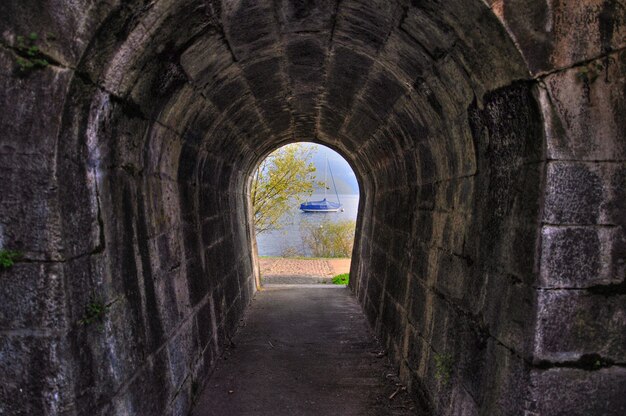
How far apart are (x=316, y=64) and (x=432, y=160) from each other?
66.9 inches

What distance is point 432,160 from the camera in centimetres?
504

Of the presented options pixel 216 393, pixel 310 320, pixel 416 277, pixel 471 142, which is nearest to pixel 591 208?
pixel 471 142

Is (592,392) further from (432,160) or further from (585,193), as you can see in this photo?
(432,160)

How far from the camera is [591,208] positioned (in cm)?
276

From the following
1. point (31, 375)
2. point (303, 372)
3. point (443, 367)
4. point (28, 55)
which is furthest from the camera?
point (303, 372)

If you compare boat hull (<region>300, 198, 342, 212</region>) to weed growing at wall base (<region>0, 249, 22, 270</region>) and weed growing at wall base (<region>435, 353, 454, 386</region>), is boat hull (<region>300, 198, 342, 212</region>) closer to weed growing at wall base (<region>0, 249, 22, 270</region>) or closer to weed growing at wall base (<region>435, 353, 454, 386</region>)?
weed growing at wall base (<region>435, 353, 454, 386</region>)

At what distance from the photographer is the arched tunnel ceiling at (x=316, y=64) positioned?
9.40 ft

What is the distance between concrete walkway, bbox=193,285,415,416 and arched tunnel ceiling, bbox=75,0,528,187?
267 centimetres

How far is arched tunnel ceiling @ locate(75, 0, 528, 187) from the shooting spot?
2865 millimetres

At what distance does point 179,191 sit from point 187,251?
713mm

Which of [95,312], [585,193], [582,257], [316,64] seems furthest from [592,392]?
[316,64]

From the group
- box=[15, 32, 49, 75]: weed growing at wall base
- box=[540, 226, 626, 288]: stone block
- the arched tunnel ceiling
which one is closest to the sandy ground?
the arched tunnel ceiling

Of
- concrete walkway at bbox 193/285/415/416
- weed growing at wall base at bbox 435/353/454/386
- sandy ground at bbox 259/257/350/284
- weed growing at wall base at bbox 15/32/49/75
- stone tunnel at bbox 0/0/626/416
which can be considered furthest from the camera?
sandy ground at bbox 259/257/350/284

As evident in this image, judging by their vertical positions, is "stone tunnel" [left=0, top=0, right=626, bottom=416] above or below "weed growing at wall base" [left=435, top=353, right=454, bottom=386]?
above
